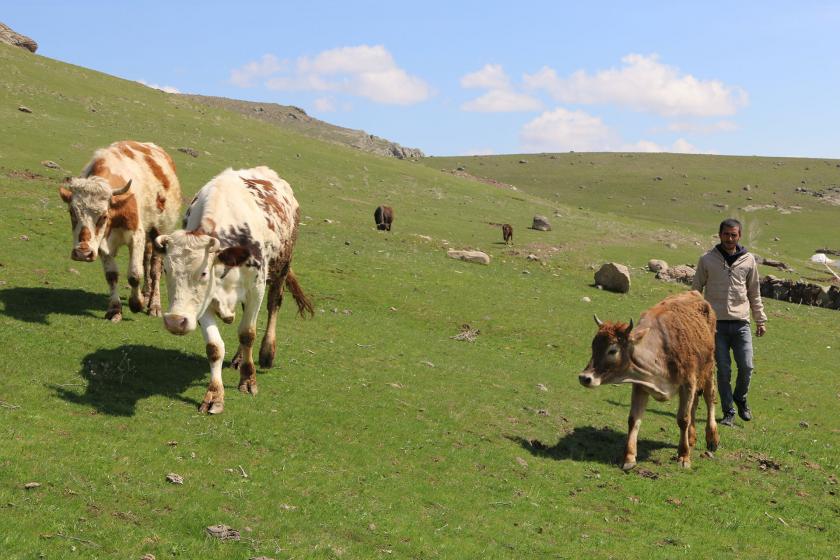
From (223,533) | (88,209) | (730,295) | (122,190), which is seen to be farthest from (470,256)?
(223,533)

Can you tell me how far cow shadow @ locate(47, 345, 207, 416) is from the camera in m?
10.1

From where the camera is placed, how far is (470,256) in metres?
30.9

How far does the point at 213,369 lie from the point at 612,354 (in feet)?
17.9

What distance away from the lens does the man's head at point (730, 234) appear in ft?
42.9

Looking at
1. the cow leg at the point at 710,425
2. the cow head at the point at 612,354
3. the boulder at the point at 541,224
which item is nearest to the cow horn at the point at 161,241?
the cow head at the point at 612,354

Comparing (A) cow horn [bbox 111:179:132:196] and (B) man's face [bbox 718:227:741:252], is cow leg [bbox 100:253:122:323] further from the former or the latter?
(B) man's face [bbox 718:227:741:252]

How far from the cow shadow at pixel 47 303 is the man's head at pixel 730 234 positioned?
1116 cm

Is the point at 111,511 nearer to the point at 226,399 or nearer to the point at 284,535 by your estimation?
the point at 284,535

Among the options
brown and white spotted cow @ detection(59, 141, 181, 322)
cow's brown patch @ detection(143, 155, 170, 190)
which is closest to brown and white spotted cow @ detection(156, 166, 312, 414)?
brown and white spotted cow @ detection(59, 141, 181, 322)

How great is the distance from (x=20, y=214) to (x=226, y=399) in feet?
46.1

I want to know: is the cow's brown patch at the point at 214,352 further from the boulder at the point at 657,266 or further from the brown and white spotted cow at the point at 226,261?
the boulder at the point at 657,266

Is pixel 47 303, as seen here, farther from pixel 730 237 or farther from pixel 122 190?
pixel 730 237

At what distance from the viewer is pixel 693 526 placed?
977 cm

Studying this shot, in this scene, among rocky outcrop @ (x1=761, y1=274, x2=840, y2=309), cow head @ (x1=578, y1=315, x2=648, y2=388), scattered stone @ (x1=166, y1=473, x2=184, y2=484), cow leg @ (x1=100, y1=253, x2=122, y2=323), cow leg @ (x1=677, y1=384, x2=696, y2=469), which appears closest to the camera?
scattered stone @ (x1=166, y1=473, x2=184, y2=484)
